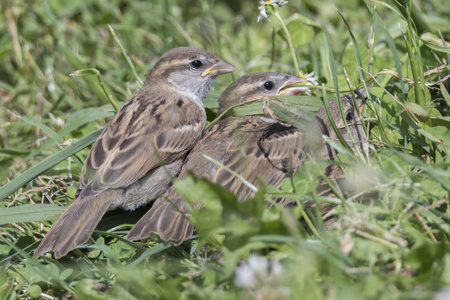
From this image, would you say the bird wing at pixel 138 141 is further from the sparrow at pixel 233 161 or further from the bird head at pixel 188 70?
the bird head at pixel 188 70

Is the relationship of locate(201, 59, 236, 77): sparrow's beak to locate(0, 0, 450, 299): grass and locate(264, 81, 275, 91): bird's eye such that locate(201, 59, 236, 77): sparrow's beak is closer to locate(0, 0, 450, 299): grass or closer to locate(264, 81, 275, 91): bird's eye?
locate(0, 0, 450, 299): grass

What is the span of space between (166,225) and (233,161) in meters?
0.70

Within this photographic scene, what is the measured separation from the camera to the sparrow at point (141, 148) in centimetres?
355

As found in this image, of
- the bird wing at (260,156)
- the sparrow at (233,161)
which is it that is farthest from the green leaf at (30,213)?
the bird wing at (260,156)

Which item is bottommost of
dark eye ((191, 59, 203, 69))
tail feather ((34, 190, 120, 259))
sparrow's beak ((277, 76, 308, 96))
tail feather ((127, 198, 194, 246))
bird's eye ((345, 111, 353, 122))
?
tail feather ((34, 190, 120, 259))

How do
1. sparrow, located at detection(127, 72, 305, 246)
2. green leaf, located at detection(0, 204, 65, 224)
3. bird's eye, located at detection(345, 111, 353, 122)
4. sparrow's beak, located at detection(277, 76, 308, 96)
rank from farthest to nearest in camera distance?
1. sparrow's beak, located at detection(277, 76, 308, 96)
2. bird's eye, located at detection(345, 111, 353, 122)
3. green leaf, located at detection(0, 204, 65, 224)
4. sparrow, located at detection(127, 72, 305, 246)

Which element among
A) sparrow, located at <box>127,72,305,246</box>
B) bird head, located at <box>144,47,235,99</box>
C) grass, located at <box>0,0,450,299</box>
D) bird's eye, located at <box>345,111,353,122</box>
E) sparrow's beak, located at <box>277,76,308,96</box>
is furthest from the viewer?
bird head, located at <box>144,47,235,99</box>

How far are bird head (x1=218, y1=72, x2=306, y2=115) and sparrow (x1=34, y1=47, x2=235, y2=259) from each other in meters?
0.23

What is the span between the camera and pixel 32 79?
5.96 meters

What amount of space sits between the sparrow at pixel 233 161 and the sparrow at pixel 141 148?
0.18 meters

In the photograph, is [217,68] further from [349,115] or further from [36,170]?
[36,170]

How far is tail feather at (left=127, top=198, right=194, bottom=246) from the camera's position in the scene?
10.3 ft

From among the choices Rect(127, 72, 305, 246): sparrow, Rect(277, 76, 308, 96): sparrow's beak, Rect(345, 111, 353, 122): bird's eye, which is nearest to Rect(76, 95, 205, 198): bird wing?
Rect(127, 72, 305, 246): sparrow

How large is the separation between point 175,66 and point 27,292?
7.29 feet
